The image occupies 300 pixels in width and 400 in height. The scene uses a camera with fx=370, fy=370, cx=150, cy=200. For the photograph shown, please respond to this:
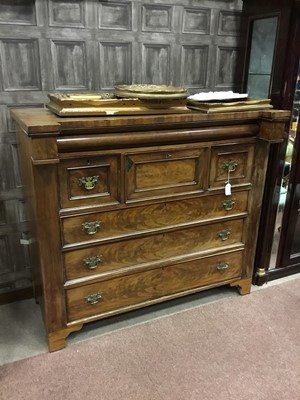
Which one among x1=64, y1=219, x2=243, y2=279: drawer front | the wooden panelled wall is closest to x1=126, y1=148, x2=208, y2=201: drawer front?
x1=64, y1=219, x2=243, y2=279: drawer front

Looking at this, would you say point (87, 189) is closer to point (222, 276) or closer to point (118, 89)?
point (118, 89)

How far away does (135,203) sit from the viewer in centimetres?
172

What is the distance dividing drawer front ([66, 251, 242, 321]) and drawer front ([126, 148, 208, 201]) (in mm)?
435

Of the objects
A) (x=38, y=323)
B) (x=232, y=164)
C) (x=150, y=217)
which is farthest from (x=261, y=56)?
(x=38, y=323)

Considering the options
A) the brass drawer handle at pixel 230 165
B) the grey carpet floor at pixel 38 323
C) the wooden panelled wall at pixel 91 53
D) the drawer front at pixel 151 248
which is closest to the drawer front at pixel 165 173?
the brass drawer handle at pixel 230 165

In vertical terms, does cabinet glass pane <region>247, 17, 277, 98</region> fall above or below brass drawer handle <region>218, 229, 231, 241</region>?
above

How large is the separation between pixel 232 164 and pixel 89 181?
0.75 m

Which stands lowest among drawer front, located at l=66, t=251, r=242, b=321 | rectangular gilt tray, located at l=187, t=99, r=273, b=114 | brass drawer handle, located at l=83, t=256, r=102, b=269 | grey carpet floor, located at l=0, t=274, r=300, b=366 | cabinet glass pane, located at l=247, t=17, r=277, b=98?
grey carpet floor, located at l=0, t=274, r=300, b=366

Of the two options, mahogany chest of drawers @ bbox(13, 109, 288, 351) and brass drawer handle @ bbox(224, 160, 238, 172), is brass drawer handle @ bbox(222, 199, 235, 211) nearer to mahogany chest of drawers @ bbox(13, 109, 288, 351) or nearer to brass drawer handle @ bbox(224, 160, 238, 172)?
mahogany chest of drawers @ bbox(13, 109, 288, 351)

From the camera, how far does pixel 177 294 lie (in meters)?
2.04

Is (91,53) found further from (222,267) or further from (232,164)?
(222,267)

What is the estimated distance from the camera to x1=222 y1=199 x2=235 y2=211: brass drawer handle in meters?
1.97

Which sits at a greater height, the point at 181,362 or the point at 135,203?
the point at 135,203

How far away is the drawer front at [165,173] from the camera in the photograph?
1677mm
